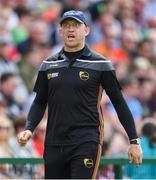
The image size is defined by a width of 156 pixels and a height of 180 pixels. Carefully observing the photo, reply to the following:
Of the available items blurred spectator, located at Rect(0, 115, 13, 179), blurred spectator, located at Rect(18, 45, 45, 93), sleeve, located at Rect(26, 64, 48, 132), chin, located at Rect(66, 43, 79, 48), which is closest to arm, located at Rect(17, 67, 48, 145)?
sleeve, located at Rect(26, 64, 48, 132)

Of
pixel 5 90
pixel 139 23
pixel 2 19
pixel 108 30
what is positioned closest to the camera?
pixel 5 90

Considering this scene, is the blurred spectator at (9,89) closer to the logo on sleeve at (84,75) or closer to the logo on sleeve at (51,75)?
the logo on sleeve at (51,75)

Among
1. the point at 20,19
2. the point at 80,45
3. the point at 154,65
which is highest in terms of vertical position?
the point at 80,45

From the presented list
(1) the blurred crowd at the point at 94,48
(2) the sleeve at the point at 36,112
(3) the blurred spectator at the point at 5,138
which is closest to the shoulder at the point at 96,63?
(2) the sleeve at the point at 36,112

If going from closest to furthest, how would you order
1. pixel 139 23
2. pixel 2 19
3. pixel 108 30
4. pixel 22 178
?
pixel 22 178, pixel 2 19, pixel 108 30, pixel 139 23

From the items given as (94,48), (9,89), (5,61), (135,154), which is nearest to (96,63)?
(135,154)

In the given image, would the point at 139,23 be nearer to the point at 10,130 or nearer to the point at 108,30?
the point at 108,30

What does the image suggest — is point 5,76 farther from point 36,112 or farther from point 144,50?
point 36,112

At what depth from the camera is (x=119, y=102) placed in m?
7.12

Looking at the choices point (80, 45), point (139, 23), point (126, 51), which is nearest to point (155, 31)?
point (139, 23)

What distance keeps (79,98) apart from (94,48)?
819cm

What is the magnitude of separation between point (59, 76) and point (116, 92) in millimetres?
482

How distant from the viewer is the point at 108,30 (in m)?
15.7

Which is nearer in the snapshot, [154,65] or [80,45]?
[80,45]
